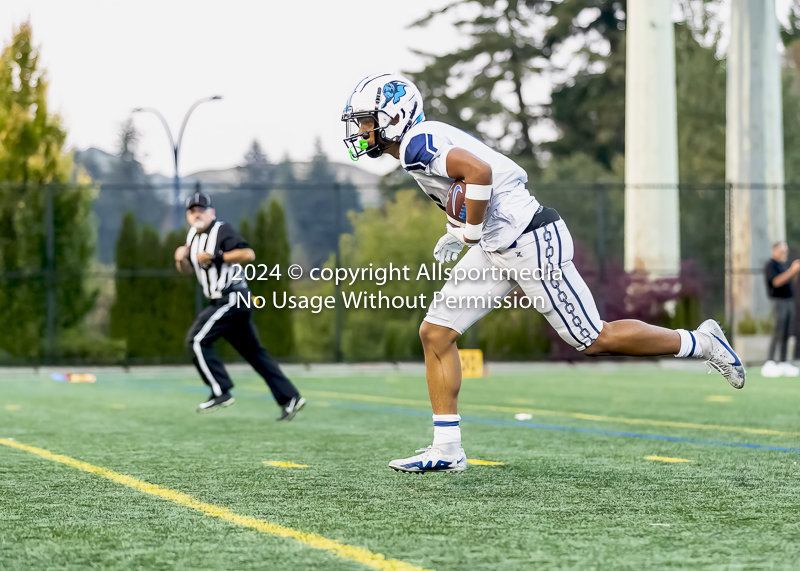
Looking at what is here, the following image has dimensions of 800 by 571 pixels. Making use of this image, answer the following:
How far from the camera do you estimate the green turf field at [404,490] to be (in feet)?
12.1

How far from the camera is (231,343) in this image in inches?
358

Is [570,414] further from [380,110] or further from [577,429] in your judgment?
[380,110]

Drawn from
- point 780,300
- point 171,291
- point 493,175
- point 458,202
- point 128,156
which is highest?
point 128,156

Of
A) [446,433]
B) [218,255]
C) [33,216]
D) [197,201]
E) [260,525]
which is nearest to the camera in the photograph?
[260,525]

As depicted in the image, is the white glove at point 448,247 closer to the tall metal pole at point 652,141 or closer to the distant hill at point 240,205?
the distant hill at point 240,205

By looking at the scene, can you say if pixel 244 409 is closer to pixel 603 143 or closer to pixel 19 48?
pixel 19 48

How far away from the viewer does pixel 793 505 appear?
15.1 feet

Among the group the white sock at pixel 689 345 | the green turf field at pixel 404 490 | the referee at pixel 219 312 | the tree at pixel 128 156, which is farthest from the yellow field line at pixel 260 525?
the tree at pixel 128 156

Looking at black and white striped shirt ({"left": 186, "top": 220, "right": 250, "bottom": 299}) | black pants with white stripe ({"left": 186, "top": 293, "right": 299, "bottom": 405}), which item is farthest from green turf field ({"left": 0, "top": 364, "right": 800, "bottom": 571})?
black and white striped shirt ({"left": 186, "top": 220, "right": 250, "bottom": 299})

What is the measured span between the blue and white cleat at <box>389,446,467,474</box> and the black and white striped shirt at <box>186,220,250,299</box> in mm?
3760

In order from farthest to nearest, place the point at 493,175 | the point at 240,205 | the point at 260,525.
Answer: the point at 240,205 → the point at 493,175 → the point at 260,525

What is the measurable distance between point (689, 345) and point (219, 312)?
440 cm

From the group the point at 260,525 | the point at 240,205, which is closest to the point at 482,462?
the point at 260,525

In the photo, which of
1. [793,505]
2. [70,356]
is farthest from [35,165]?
[793,505]
